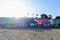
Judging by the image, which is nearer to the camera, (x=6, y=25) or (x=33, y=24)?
(x=6, y=25)

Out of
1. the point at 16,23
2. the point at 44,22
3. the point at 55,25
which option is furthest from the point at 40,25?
the point at 16,23

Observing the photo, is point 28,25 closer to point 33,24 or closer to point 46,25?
point 33,24

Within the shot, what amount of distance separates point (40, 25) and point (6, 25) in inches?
378

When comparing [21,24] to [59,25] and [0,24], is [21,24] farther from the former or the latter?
[59,25]

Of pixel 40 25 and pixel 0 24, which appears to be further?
pixel 40 25

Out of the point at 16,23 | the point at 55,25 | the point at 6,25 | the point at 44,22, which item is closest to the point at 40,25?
the point at 44,22

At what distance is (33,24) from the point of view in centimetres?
4122

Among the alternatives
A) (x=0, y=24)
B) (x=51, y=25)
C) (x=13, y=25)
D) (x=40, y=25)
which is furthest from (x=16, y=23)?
(x=51, y=25)

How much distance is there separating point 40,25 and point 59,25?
547cm

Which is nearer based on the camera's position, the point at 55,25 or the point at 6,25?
the point at 6,25

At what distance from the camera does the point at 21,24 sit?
131ft

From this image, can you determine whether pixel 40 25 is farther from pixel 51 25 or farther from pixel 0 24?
pixel 0 24

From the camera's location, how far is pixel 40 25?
41312 mm

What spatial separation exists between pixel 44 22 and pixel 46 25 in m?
1.02
